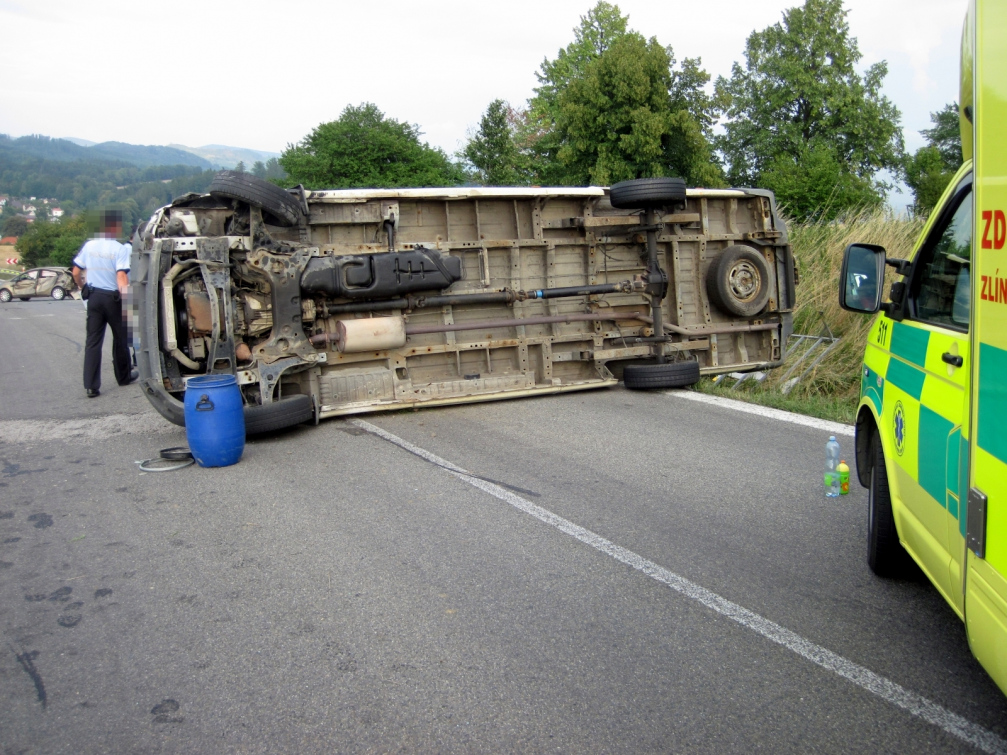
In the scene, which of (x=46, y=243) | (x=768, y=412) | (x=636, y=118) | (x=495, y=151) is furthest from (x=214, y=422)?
(x=46, y=243)

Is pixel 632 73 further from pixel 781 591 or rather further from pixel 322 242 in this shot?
pixel 781 591

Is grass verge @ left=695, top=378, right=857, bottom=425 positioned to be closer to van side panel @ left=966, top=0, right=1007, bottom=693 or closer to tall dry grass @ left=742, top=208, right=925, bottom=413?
tall dry grass @ left=742, top=208, right=925, bottom=413

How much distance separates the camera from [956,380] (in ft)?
9.37

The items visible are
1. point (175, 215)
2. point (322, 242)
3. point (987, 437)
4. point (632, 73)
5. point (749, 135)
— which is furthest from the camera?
point (749, 135)

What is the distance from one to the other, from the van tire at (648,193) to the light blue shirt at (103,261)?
606 cm

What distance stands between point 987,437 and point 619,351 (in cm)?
731

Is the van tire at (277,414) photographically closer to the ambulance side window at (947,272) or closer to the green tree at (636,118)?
the ambulance side window at (947,272)

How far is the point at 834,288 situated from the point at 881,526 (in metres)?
9.39

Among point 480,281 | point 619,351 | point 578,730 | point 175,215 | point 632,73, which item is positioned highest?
point 632,73

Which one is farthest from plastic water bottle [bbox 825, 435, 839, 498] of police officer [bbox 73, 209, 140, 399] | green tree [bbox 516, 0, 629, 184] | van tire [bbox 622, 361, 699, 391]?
green tree [bbox 516, 0, 629, 184]

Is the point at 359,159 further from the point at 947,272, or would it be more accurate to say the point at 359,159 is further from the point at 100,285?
the point at 947,272

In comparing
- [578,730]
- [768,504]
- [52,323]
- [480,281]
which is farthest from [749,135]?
[578,730]

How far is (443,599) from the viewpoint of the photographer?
13.6ft

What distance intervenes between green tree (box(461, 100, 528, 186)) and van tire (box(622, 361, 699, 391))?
32.6 meters
